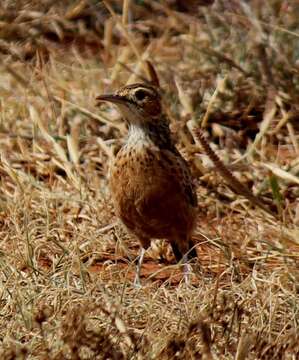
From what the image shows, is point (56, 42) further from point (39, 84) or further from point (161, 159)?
point (161, 159)

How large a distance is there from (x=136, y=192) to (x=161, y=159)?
27cm

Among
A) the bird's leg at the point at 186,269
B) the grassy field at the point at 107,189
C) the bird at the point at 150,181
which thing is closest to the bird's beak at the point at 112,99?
the bird at the point at 150,181

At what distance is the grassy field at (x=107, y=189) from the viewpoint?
17.9 ft

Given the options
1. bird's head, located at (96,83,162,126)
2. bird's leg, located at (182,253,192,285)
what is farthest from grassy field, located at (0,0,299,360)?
bird's head, located at (96,83,162,126)

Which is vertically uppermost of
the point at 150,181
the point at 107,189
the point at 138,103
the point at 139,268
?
the point at 138,103

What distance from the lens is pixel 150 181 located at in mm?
6691

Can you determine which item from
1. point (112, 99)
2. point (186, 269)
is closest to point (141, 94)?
point (112, 99)

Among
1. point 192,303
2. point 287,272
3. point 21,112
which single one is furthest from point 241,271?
point 21,112

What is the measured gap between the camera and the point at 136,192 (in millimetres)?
6652

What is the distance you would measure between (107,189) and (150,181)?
122cm

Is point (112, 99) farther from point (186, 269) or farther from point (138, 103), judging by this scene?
point (186, 269)

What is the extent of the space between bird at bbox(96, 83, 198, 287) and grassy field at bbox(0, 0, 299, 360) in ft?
0.78

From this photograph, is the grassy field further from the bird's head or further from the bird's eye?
the bird's eye

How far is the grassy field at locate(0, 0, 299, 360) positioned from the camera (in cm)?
545
